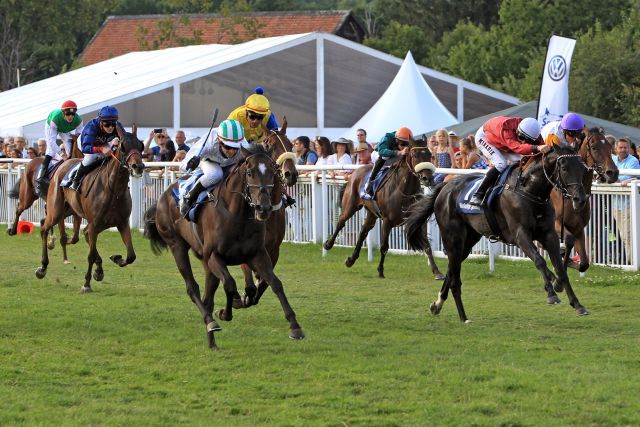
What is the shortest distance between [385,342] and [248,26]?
124 feet

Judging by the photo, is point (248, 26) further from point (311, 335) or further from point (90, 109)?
point (311, 335)

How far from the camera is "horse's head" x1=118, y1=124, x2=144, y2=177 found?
13133 millimetres

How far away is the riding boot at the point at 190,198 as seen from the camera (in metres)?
9.69

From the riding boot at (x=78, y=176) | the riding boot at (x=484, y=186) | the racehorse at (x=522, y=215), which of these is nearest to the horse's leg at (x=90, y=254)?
the riding boot at (x=78, y=176)

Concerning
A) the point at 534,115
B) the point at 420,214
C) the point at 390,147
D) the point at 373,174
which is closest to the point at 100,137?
the point at 373,174

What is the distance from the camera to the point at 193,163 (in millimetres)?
10523

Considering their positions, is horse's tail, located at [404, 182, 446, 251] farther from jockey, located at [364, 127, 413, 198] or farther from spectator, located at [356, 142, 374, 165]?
spectator, located at [356, 142, 374, 165]

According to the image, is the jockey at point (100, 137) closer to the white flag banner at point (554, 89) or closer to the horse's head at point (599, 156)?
the horse's head at point (599, 156)

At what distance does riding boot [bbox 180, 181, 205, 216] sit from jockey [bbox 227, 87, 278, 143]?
952 mm

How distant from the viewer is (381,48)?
54.8 m

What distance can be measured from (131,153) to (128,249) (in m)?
1.04

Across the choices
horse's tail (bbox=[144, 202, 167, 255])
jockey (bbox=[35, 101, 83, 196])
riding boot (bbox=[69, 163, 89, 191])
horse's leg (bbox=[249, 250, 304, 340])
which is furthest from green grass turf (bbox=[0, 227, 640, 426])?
jockey (bbox=[35, 101, 83, 196])

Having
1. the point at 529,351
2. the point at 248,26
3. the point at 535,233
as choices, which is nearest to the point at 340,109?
the point at 248,26

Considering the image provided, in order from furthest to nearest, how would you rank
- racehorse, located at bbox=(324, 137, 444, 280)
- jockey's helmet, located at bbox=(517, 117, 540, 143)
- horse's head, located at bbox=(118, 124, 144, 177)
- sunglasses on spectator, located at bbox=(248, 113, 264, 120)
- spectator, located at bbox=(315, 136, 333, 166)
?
spectator, located at bbox=(315, 136, 333, 166) → racehorse, located at bbox=(324, 137, 444, 280) → horse's head, located at bbox=(118, 124, 144, 177) → jockey's helmet, located at bbox=(517, 117, 540, 143) → sunglasses on spectator, located at bbox=(248, 113, 264, 120)
